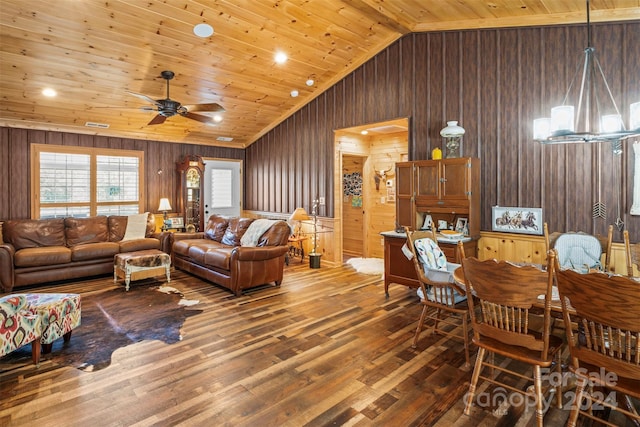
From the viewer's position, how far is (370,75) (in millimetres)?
6098

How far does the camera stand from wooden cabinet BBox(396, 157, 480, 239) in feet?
14.8

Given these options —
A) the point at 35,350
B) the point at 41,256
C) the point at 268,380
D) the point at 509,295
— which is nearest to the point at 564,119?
the point at 509,295

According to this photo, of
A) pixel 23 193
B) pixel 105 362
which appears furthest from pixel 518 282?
pixel 23 193

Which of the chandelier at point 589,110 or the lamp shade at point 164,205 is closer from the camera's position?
the chandelier at point 589,110

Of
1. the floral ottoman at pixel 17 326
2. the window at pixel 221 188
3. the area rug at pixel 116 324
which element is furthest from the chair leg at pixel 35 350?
the window at pixel 221 188

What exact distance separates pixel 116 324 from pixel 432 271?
11.0ft

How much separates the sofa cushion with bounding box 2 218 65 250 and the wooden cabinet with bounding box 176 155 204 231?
2.31 m

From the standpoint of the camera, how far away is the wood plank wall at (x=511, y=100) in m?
3.84

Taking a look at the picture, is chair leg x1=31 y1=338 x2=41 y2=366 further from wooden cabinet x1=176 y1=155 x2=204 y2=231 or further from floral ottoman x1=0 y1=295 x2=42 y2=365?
wooden cabinet x1=176 y1=155 x2=204 y2=231

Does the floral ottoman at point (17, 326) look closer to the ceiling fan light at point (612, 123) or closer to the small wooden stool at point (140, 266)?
the small wooden stool at point (140, 266)

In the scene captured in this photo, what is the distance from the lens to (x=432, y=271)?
10.9ft

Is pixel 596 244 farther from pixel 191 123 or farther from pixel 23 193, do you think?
pixel 23 193

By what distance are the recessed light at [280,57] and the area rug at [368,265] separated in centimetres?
377

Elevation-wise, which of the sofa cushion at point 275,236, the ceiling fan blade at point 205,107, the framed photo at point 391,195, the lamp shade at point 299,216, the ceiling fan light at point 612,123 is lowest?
the sofa cushion at point 275,236
